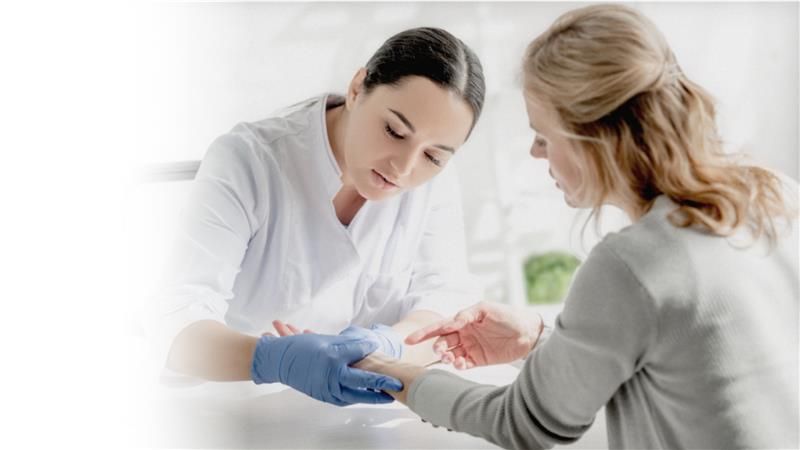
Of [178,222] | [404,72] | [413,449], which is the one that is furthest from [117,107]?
[413,449]

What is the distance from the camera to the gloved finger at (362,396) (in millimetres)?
939

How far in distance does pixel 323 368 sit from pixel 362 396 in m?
0.05

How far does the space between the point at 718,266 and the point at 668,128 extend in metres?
0.12

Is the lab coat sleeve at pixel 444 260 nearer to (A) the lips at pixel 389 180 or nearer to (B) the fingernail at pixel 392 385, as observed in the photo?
(A) the lips at pixel 389 180

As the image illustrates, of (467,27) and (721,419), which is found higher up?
(467,27)

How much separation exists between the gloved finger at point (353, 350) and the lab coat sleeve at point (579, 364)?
0.19 m

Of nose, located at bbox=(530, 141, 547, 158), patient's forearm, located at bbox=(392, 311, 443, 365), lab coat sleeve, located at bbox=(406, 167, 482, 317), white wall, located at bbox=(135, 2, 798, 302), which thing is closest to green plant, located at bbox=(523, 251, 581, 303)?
white wall, located at bbox=(135, 2, 798, 302)

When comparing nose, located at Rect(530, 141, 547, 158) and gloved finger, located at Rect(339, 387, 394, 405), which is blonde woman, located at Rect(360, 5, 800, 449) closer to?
nose, located at Rect(530, 141, 547, 158)

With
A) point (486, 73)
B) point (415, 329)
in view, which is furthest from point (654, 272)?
point (486, 73)

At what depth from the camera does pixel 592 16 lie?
29.0 inches

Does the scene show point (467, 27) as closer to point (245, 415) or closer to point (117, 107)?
point (117, 107)

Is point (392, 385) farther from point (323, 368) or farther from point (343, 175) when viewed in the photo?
point (343, 175)

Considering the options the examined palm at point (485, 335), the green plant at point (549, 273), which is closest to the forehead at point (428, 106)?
the examined palm at point (485, 335)

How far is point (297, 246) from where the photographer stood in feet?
3.92
